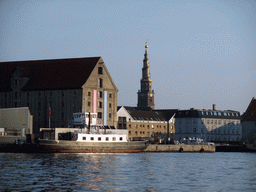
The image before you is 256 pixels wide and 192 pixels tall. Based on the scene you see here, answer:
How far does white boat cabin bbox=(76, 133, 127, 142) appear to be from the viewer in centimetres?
8950

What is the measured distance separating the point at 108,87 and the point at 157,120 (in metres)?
53.9

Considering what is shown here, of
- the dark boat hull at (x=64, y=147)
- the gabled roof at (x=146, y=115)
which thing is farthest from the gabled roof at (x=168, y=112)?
the dark boat hull at (x=64, y=147)

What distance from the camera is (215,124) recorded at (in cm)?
17300

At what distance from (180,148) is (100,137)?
79.5 ft

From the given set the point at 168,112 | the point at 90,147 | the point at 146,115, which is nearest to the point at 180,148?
the point at 90,147

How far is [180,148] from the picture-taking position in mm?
110562

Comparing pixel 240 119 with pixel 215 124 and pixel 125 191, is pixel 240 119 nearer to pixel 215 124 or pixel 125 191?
pixel 215 124

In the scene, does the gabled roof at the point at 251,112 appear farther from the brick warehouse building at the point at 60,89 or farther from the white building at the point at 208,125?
the brick warehouse building at the point at 60,89

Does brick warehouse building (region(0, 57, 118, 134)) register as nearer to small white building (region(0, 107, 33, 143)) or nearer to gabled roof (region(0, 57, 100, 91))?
gabled roof (region(0, 57, 100, 91))

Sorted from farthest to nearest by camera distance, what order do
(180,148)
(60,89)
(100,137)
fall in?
(180,148)
(60,89)
(100,137)

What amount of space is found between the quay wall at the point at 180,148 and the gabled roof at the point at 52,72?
61.8 feet

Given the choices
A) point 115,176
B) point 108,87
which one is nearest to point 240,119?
point 108,87

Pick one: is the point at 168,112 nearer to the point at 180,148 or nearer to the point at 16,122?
the point at 180,148

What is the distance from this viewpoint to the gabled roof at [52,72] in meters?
107
